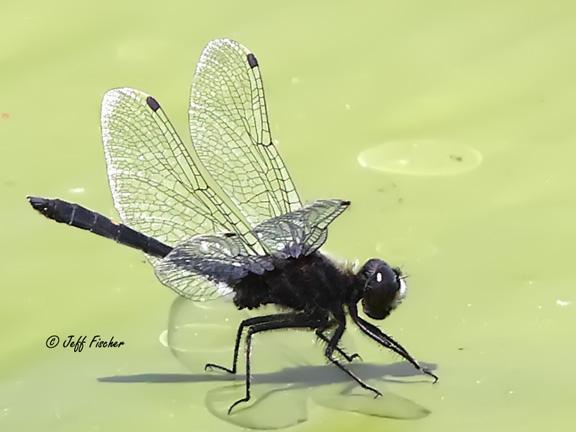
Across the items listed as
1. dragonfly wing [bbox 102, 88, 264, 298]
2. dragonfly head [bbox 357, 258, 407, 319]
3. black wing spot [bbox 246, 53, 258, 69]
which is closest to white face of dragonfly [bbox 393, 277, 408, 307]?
dragonfly head [bbox 357, 258, 407, 319]

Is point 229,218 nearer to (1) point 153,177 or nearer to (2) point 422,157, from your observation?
(1) point 153,177

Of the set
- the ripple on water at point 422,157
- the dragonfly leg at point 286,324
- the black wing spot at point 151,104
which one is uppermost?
the black wing spot at point 151,104

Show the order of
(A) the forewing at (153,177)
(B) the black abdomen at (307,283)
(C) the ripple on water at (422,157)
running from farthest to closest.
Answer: (C) the ripple on water at (422,157), (A) the forewing at (153,177), (B) the black abdomen at (307,283)

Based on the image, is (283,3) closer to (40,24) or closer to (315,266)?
(40,24)

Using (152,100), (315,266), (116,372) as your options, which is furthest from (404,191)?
(116,372)

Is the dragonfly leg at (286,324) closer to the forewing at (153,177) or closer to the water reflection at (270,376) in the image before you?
the water reflection at (270,376)

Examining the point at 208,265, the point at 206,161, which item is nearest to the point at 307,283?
the point at 208,265

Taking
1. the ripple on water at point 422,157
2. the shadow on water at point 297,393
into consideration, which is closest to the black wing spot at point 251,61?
the ripple on water at point 422,157

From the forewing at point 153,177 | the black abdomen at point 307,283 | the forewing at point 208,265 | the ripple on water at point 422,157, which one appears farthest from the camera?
the ripple on water at point 422,157
